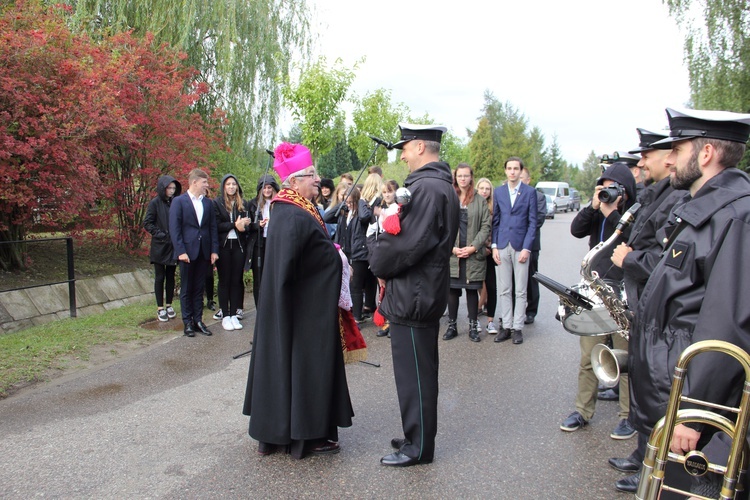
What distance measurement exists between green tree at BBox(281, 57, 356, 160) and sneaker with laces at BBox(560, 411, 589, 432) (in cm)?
1220

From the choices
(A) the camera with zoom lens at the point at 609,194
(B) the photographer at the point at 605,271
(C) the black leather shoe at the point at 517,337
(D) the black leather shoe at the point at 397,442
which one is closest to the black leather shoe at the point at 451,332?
(C) the black leather shoe at the point at 517,337

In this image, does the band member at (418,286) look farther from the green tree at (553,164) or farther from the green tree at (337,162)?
the green tree at (553,164)

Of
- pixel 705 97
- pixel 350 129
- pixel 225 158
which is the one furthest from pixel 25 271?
pixel 705 97

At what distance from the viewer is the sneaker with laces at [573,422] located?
4.56 metres

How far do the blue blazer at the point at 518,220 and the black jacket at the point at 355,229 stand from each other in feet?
5.47

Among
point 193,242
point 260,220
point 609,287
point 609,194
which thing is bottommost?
point 609,287

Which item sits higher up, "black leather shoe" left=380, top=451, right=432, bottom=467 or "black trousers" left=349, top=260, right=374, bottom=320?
"black trousers" left=349, top=260, right=374, bottom=320

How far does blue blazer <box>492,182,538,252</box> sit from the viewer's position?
23.6 ft

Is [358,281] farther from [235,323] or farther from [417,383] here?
[417,383]

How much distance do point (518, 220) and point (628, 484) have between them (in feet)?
13.0

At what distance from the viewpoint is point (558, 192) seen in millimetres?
→ 42281

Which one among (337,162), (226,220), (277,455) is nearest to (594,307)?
(277,455)

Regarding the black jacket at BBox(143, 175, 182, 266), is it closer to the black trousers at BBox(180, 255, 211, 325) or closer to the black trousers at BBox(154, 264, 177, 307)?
the black trousers at BBox(154, 264, 177, 307)

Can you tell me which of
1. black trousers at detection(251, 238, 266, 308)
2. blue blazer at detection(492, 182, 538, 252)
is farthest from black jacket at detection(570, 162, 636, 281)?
black trousers at detection(251, 238, 266, 308)
